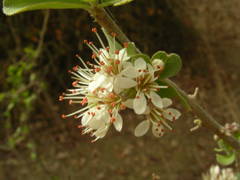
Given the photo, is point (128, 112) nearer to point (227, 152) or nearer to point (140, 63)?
point (227, 152)

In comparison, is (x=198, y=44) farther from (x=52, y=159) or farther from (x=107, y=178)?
(x=52, y=159)

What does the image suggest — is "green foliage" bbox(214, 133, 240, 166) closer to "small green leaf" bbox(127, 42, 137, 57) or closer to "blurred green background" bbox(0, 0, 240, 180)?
"small green leaf" bbox(127, 42, 137, 57)

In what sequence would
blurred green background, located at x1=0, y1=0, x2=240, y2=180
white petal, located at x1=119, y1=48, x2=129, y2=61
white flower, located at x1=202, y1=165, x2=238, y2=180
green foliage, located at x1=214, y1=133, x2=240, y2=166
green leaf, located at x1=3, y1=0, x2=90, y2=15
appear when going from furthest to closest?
blurred green background, located at x1=0, y1=0, x2=240, y2=180
white flower, located at x1=202, y1=165, x2=238, y2=180
green foliage, located at x1=214, y1=133, x2=240, y2=166
white petal, located at x1=119, y1=48, x2=129, y2=61
green leaf, located at x1=3, y1=0, x2=90, y2=15

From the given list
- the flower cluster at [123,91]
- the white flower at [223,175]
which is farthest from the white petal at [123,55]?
the white flower at [223,175]

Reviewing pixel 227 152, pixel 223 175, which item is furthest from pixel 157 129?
pixel 223 175

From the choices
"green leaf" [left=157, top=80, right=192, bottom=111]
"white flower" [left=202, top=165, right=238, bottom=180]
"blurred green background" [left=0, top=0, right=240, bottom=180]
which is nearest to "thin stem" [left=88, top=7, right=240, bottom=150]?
"green leaf" [left=157, top=80, right=192, bottom=111]

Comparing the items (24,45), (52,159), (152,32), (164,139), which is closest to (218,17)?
(152,32)
